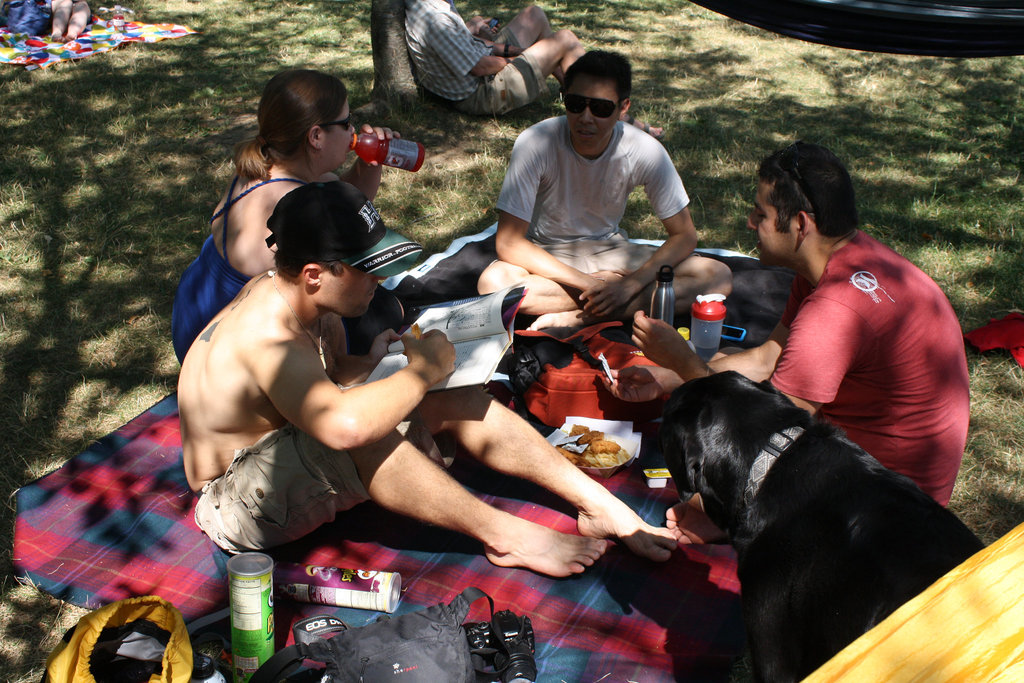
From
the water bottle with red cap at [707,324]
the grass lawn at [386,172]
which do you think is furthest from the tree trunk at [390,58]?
the water bottle with red cap at [707,324]

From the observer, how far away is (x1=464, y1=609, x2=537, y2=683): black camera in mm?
2732

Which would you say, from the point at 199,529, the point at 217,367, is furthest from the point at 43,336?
the point at 217,367

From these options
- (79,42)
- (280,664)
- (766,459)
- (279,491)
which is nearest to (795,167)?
(766,459)

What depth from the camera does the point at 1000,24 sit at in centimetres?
374

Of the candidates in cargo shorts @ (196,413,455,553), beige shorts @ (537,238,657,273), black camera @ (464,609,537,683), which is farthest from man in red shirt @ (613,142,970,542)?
beige shorts @ (537,238,657,273)

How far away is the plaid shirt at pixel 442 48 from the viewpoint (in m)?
7.68

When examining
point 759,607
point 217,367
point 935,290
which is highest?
point 935,290

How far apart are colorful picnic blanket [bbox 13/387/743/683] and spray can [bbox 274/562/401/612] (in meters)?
0.04

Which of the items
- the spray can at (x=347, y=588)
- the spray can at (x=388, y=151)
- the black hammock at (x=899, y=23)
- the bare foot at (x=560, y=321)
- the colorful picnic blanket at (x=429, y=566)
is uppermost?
the black hammock at (x=899, y=23)

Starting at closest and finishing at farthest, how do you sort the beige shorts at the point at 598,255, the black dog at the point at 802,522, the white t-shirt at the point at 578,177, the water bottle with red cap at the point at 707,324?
1. the black dog at the point at 802,522
2. the water bottle with red cap at the point at 707,324
3. the white t-shirt at the point at 578,177
4. the beige shorts at the point at 598,255

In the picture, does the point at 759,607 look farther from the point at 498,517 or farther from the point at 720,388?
the point at 498,517

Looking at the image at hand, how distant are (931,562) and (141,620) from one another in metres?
2.21

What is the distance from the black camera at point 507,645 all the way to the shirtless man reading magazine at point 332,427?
1.26 ft

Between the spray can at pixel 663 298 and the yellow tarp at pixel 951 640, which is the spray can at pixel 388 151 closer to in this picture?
the spray can at pixel 663 298
